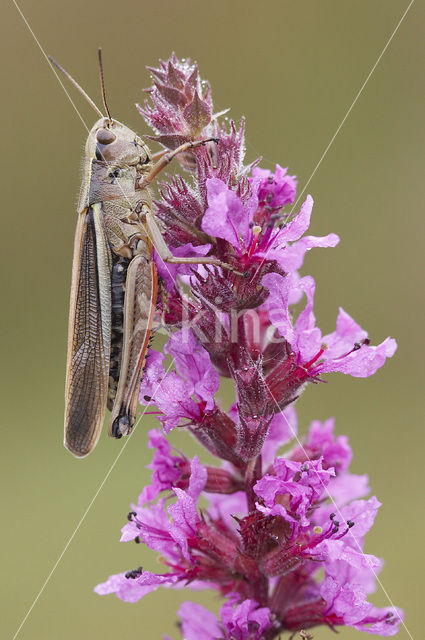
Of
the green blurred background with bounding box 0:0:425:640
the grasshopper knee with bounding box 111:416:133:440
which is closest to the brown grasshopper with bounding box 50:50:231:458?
the grasshopper knee with bounding box 111:416:133:440

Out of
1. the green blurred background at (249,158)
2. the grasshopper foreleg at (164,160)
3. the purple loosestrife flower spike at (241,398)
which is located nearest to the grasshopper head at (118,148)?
the grasshopper foreleg at (164,160)

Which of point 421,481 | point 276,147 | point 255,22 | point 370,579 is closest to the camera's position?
point 370,579

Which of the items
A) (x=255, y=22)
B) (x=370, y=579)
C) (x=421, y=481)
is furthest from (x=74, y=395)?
(x=255, y=22)

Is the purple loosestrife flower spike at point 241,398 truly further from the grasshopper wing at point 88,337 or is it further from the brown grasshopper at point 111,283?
the grasshopper wing at point 88,337

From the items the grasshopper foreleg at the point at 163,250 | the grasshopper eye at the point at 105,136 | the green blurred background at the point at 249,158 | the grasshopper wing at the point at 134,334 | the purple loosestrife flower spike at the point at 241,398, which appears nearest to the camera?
the purple loosestrife flower spike at the point at 241,398

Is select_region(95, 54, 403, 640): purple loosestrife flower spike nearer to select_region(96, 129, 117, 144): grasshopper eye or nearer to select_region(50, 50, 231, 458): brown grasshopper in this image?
select_region(50, 50, 231, 458): brown grasshopper

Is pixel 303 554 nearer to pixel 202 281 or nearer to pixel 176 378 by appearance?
pixel 176 378
